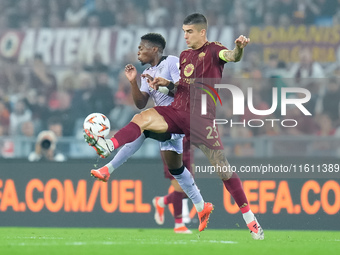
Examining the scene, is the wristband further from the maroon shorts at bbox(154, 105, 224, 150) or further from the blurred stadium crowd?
the blurred stadium crowd

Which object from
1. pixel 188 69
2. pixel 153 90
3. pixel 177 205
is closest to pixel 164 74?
pixel 153 90

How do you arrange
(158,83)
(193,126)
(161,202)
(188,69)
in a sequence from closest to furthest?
(158,83) < (193,126) < (188,69) < (161,202)

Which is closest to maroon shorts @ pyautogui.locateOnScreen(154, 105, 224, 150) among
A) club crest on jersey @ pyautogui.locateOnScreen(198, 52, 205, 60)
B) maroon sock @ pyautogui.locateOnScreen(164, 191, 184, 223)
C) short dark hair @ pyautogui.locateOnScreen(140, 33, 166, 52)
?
club crest on jersey @ pyautogui.locateOnScreen(198, 52, 205, 60)

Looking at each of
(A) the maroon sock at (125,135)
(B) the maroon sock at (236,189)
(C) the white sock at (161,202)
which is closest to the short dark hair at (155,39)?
(A) the maroon sock at (125,135)

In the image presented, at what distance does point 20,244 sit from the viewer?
729 centimetres

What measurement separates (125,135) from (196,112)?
0.80 m

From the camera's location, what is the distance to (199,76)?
787cm

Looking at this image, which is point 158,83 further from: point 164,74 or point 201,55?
point 164,74

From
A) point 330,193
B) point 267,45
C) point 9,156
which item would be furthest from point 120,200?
point 267,45

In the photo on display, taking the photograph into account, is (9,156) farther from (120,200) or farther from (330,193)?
(330,193)

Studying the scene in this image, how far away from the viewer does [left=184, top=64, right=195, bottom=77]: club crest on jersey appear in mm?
7941

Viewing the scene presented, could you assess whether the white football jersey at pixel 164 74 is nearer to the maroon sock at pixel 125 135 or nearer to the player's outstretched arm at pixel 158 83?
the player's outstretched arm at pixel 158 83

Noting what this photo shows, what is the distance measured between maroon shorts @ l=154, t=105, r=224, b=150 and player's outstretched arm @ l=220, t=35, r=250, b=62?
25.7 inches

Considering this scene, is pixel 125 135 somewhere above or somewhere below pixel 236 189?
above
